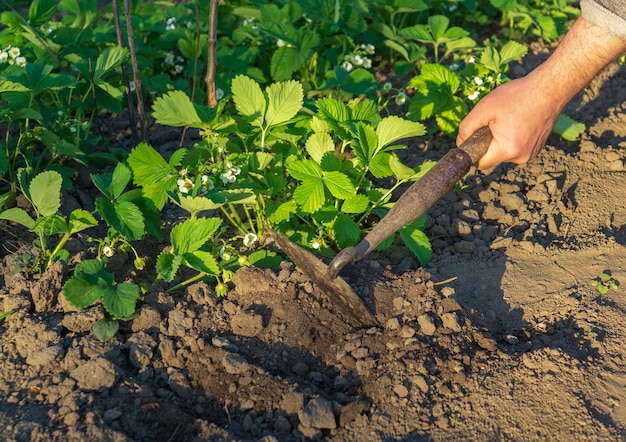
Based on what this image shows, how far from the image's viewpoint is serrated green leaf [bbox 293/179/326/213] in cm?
262

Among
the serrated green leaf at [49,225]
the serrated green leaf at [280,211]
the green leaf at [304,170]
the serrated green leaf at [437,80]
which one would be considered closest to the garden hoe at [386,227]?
the serrated green leaf at [280,211]

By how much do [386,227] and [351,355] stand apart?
0.44 metres

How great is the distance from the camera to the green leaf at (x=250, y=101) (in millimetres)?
2779

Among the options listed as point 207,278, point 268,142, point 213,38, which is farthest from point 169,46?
point 207,278

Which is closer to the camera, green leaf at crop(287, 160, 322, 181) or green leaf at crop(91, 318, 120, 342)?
green leaf at crop(91, 318, 120, 342)

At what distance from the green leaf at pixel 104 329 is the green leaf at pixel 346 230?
852mm

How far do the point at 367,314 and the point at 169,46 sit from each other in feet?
7.73

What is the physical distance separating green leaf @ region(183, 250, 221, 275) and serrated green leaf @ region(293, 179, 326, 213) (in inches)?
14.7

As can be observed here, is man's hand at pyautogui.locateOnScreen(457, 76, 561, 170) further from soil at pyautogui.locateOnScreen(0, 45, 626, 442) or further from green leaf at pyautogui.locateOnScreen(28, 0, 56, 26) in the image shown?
green leaf at pyautogui.locateOnScreen(28, 0, 56, 26)

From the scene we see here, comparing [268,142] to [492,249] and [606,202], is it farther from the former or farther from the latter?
[606,202]

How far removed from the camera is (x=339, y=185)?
2654 millimetres

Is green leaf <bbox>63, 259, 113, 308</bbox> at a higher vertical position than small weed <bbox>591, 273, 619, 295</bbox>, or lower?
lower

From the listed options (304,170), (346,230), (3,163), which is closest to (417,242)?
(346,230)

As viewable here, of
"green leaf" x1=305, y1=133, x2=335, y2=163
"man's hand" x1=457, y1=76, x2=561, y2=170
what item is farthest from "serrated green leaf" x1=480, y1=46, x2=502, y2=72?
"green leaf" x1=305, y1=133, x2=335, y2=163
